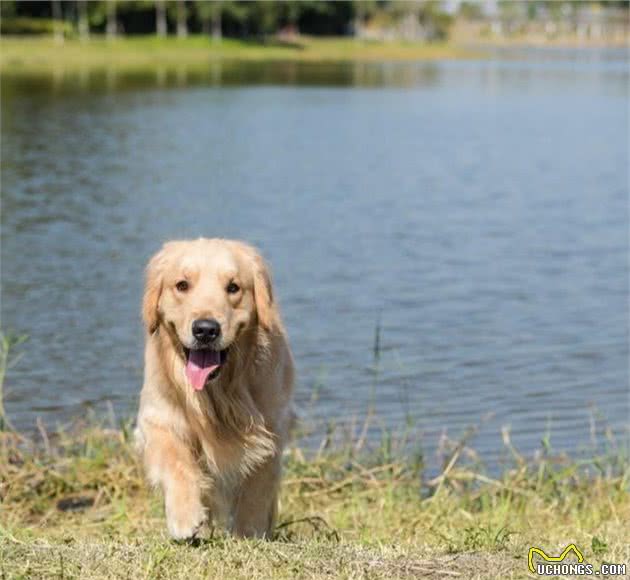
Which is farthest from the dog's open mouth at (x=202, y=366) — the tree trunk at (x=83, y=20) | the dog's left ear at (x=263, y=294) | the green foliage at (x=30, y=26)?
the tree trunk at (x=83, y=20)

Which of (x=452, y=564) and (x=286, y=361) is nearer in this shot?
(x=452, y=564)

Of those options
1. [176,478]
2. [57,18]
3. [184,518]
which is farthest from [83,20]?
[184,518]

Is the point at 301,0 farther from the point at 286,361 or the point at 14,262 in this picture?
the point at 286,361

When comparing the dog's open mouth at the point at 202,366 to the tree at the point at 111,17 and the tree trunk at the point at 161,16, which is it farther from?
the tree trunk at the point at 161,16

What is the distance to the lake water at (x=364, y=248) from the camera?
35.2 feet

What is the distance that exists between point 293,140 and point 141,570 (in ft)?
90.9

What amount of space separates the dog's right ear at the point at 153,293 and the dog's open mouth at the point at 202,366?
271 millimetres

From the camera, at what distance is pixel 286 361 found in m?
5.94

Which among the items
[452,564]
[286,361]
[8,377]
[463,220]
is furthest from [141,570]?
[463,220]

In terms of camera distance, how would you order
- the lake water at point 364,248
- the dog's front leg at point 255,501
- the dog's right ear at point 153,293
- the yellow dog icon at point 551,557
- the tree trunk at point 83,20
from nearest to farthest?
1. the yellow dog icon at point 551,557
2. the dog's right ear at point 153,293
3. the dog's front leg at point 255,501
4. the lake water at point 364,248
5. the tree trunk at point 83,20

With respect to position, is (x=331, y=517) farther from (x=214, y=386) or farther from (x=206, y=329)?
(x=206, y=329)

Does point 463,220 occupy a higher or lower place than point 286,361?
lower

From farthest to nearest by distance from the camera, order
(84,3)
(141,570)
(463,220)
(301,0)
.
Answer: (301,0) → (84,3) → (463,220) → (141,570)

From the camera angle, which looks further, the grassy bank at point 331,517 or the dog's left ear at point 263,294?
the dog's left ear at point 263,294
